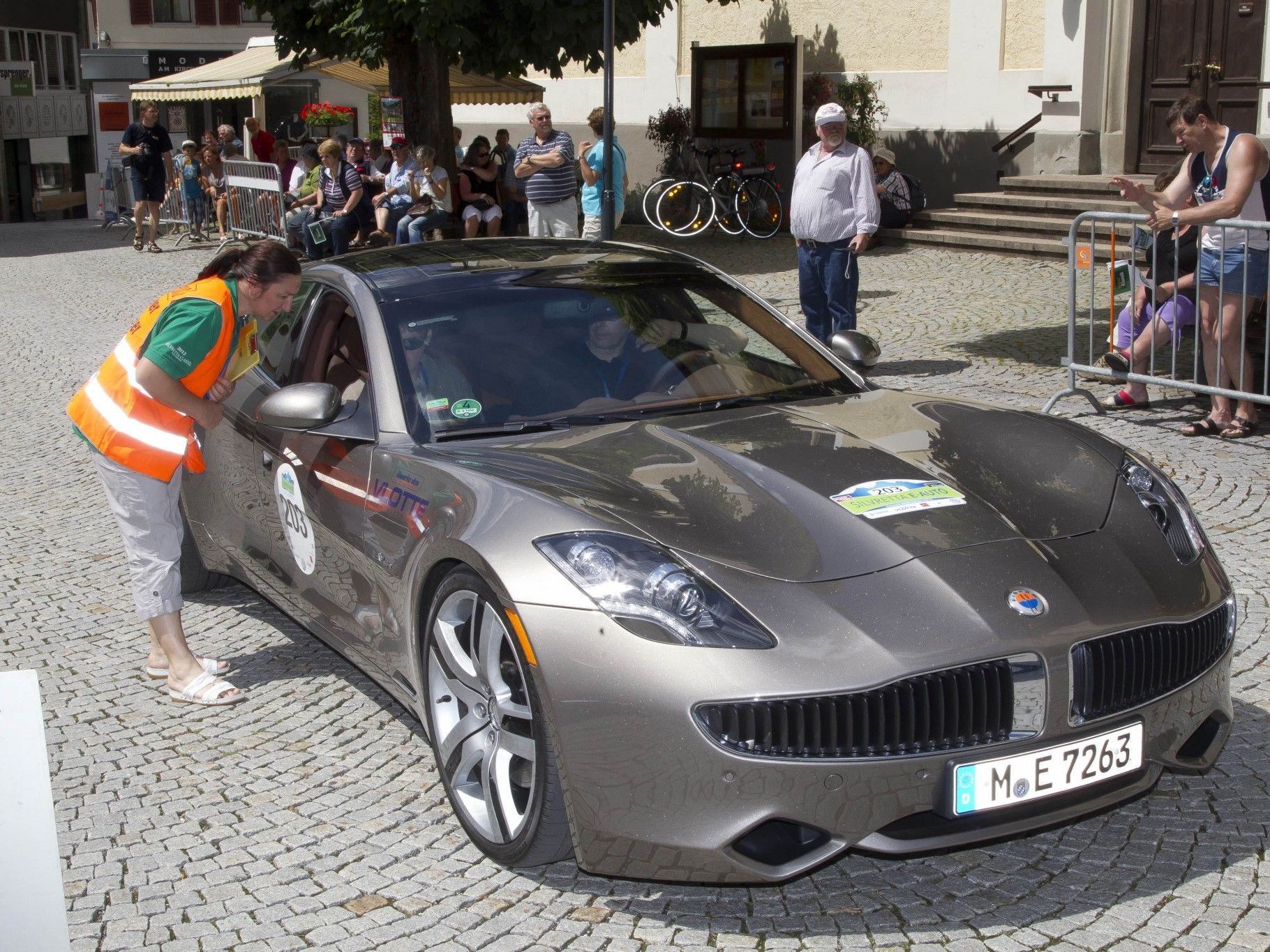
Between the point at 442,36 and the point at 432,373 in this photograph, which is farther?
the point at 442,36

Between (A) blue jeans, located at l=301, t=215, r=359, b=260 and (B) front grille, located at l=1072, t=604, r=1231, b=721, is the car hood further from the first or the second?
(A) blue jeans, located at l=301, t=215, r=359, b=260

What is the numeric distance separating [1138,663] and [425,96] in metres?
16.5

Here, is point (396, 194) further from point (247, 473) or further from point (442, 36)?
point (247, 473)

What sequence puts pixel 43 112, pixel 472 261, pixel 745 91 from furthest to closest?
1. pixel 43 112
2. pixel 745 91
3. pixel 472 261

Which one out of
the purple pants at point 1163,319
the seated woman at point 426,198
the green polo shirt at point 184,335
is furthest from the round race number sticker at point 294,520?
the seated woman at point 426,198

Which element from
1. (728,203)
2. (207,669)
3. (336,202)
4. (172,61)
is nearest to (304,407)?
(207,669)

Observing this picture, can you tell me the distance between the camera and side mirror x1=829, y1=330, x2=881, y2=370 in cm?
517

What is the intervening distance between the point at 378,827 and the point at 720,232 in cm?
1806

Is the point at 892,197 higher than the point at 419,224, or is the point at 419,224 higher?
the point at 892,197

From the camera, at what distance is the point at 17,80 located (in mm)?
41344

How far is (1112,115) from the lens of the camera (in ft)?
57.0

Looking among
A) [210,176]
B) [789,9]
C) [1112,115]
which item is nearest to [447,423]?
[1112,115]

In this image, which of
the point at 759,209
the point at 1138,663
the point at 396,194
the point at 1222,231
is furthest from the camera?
the point at 759,209

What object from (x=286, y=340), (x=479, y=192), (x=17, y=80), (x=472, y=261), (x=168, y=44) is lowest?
(x=286, y=340)
